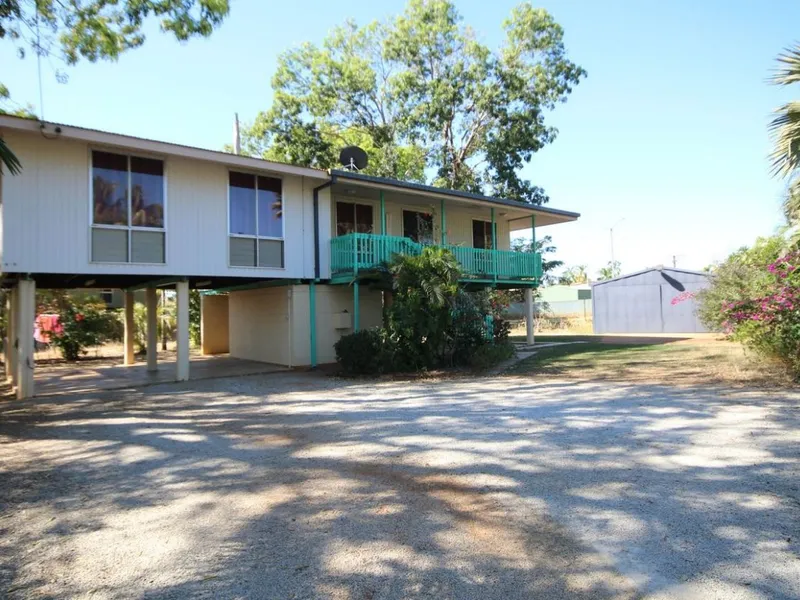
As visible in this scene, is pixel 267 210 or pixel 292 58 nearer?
pixel 267 210

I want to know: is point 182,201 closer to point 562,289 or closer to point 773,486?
point 773,486

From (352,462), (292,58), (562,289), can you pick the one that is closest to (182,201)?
(352,462)

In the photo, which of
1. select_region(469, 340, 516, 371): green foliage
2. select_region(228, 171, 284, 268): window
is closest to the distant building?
select_region(469, 340, 516, 371): green foliage

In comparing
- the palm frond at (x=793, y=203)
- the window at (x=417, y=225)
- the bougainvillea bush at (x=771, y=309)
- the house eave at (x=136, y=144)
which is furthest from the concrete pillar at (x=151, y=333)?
the palm frond at (x=793, y=203)

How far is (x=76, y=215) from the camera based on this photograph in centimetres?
1111

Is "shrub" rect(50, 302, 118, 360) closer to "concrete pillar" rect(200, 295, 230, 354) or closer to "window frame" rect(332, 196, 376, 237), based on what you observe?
"concrete pillar" rect(200, 295, 230, 354)

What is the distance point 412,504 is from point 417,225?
47.5ft

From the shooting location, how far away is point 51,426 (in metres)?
7.68

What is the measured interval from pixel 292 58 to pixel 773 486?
30591 mm

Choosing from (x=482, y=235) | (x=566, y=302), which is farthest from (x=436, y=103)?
(x=566, y=302)

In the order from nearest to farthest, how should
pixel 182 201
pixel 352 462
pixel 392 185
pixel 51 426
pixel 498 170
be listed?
pixel 352 462 < pixel 51 426 < pixel 182 201 < pixel 392 185 < pixel 498 170

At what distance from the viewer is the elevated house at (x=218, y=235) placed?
10703mm

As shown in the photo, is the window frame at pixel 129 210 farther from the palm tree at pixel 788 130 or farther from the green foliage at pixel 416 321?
the palm tree at pixel 788 130

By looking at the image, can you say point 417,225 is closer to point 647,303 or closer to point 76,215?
point 76,215
